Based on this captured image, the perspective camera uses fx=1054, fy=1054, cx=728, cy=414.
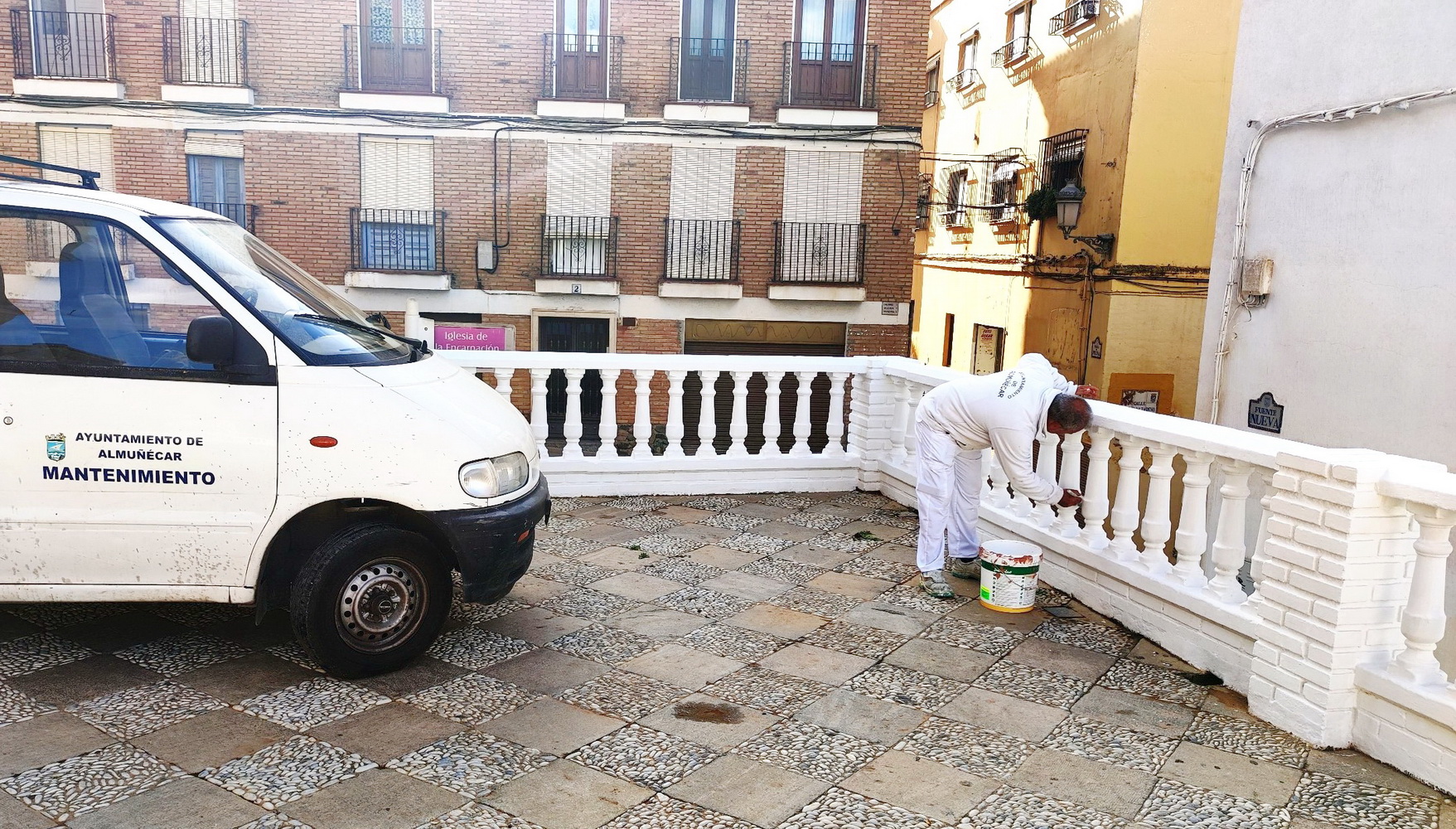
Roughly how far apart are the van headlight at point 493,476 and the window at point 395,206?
16.1 metres

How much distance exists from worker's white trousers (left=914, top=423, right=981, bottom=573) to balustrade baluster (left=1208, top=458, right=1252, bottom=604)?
152cm

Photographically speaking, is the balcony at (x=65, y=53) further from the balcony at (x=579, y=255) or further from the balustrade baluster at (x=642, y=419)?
the balustrade baluster at (x=642, y=419)

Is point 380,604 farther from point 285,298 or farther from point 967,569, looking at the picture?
point 967,569

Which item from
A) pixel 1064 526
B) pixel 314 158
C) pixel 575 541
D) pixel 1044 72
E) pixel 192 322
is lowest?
pixel 575 541

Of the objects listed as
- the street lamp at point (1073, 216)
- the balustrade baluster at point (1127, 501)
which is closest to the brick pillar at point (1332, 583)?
the balustrade baluster at point (1127, 501)

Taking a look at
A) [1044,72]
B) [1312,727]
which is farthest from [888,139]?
[1312,727]

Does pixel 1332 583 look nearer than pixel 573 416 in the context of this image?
Yes

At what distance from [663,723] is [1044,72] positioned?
18524mm

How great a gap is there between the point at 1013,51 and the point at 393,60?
12124 mm

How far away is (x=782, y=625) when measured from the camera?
5.39 m

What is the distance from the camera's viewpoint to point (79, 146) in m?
19.9

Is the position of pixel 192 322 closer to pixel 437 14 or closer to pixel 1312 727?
pixel 1312 727

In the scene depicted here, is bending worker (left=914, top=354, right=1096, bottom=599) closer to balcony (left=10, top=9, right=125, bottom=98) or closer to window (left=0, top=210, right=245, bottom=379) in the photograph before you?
window (left=0, top=210, right=245, bottom=379)

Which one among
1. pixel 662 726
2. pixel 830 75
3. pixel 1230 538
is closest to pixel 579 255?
pixel 830 75
